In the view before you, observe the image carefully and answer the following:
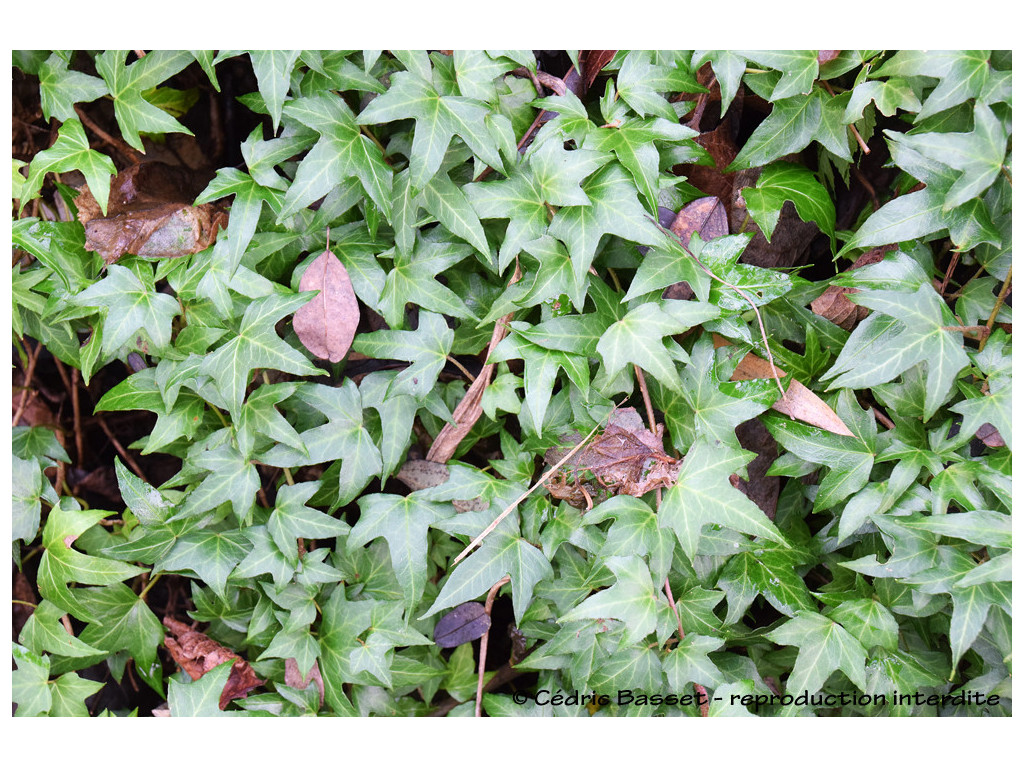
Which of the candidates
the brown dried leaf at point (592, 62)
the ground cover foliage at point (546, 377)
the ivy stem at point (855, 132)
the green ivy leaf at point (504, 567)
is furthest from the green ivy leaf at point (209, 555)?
the ivy stem at point (855, 132)

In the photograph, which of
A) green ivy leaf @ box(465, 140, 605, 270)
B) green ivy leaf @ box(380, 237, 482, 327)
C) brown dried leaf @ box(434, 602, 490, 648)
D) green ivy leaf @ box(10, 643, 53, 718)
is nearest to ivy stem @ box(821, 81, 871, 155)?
green ivy leaf @ box(465, 140, 605, 270)

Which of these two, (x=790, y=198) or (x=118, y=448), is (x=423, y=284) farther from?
(x=118, y=448)

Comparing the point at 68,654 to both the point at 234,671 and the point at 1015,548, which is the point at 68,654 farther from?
the point at 1015,548

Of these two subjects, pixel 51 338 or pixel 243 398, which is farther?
pixel 51 338

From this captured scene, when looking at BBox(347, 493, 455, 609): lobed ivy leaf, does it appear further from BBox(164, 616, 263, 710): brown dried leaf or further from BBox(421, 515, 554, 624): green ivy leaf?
BBox(164, 616, 263, 710): brown dried leaf

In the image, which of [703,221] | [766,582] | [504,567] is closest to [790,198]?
[703,221]

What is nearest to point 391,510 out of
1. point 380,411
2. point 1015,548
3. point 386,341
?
point 380,411
